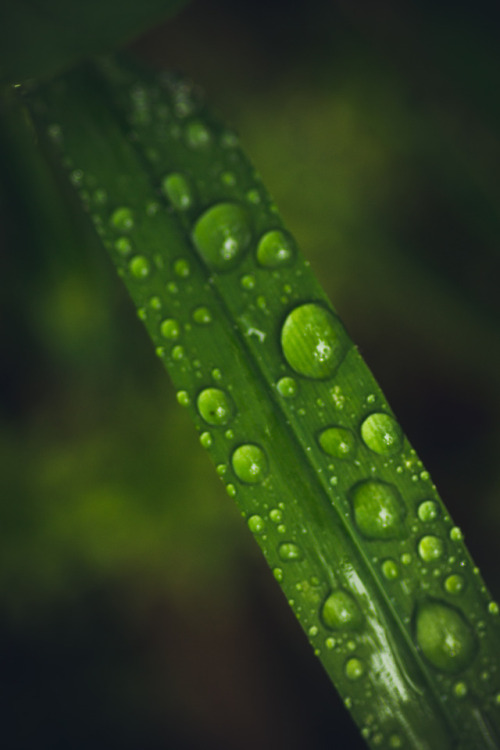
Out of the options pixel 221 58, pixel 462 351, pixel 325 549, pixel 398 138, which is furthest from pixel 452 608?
pixel 221 58

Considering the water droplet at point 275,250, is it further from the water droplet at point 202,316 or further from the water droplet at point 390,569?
the water droplet at point 390,569

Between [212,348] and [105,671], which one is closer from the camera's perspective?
[212,348]

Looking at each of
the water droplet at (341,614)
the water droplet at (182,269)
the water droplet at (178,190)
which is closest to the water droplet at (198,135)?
the water droplet at (178,190)

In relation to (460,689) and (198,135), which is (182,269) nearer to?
(198,135)

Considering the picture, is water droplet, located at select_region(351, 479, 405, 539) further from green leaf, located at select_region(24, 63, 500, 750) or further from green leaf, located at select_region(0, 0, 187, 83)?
green leaf, located at select_region(0, 0, 187, 83)

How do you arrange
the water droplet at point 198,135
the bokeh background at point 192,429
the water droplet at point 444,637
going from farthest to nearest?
the bokeh background at point 192,429 < the water droplet at point 198,135 < the water droplet at point 444,637

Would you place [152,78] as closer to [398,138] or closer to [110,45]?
[110,45]
